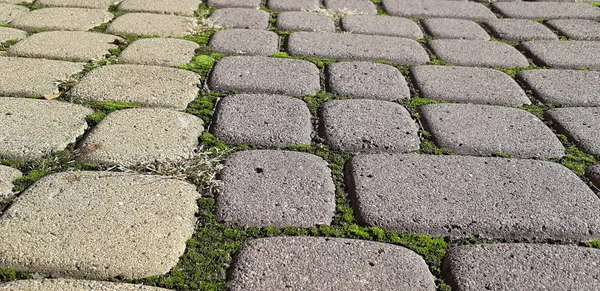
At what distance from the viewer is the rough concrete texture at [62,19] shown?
8.45 ft

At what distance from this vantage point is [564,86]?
7.29 ft

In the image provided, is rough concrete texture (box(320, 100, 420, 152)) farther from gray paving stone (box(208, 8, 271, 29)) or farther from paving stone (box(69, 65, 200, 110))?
gray paving stone (box(208, 8, 271, 29))

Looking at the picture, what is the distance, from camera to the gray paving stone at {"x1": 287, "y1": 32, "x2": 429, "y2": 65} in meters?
2.42

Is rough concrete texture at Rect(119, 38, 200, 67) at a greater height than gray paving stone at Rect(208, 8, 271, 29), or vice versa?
rough concrete texture at Rect(119, 38, 200, 67)

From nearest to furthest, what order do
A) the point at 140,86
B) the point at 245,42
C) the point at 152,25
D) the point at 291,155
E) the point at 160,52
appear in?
the point at 291,155
the point at 140,86
the point at 160,52
the point at 245,42
the point at 152,25

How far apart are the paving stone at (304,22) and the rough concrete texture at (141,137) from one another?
103 cm

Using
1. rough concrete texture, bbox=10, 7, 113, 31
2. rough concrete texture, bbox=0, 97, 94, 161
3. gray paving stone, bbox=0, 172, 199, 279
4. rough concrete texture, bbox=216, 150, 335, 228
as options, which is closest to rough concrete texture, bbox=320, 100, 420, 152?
rough concrete texture, bbox=216, 150, 335, 228

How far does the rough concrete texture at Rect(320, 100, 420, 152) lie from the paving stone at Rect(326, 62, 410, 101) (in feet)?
0.31

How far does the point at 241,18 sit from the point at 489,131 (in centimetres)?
141

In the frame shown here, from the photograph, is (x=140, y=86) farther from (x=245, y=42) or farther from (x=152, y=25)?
(x=152, y=25)

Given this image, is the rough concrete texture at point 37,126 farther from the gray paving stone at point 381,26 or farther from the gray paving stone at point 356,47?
the gray paving stone at point 381,26

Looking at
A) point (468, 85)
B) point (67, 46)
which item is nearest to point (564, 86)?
point (468, 85)

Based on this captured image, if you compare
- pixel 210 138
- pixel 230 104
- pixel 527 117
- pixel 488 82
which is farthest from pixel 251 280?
pixel 488 82

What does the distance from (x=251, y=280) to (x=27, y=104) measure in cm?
105
